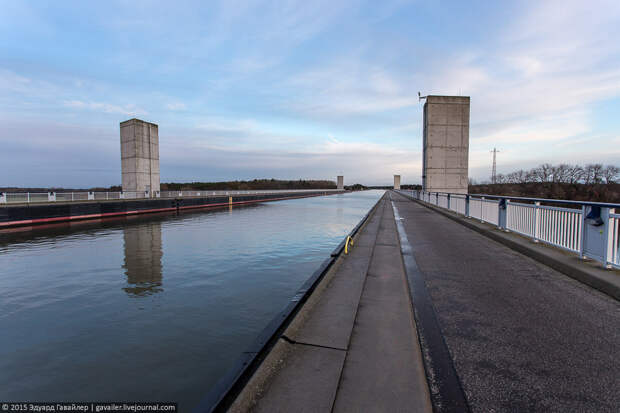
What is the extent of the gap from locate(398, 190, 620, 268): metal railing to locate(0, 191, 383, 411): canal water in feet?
20.1

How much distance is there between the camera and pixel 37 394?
136 inches

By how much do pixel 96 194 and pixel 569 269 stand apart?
107 ft

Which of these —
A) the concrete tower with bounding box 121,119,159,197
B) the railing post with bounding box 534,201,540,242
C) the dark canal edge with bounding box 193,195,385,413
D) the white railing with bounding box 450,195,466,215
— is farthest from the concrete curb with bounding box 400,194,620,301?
the concrete tower with bounding box 121,119,159,197

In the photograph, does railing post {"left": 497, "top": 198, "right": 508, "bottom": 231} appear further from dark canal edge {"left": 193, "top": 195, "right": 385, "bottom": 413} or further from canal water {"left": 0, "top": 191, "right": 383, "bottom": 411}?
dark canal edge {"left": 193, "top": 195, "right": 385, "bottom": 413}

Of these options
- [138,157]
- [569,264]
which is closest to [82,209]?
[138,157]

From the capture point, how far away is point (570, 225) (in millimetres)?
6801

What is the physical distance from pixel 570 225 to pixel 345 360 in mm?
6721

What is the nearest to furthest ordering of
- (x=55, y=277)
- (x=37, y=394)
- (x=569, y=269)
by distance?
(x=37, y=394), (x=569, y=269), (x=55, y=277)

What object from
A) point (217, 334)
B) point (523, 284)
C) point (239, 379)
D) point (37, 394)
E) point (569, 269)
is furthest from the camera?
point (569, 269)

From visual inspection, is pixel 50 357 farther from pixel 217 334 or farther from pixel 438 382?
pixel 438 382

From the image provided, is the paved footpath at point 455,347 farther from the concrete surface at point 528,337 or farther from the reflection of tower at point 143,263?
the reflection of tower at point 143,263

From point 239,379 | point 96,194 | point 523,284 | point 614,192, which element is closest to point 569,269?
point 523,284

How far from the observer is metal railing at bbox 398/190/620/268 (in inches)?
219

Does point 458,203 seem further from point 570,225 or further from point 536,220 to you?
point 570,225
